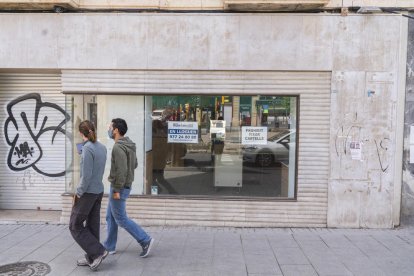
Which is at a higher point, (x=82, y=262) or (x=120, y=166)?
(x=120, y=166)

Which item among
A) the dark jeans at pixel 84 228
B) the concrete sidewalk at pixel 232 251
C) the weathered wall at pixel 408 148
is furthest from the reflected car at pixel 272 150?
the dark jeans at pixel 84 228

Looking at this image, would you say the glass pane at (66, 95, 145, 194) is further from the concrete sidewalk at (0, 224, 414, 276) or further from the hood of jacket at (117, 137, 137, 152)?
the hood of jacket at (117, 137, 137, 152)

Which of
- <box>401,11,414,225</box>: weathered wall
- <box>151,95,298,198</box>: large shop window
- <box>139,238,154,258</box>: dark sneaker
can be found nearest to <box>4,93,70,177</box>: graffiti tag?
<box>151,95,298,198</box>: large shop window

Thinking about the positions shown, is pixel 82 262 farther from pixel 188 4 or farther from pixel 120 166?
pixel 188 4

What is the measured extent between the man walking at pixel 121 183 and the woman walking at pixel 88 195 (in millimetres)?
204

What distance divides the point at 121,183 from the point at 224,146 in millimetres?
2548

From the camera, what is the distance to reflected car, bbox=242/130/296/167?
24.2 ft

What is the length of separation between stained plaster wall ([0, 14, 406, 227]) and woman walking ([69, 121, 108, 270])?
2.39 m

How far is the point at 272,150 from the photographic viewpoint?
7430mm

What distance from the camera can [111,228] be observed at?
18.7 feet

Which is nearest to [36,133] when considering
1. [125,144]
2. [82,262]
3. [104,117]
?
[104,117]

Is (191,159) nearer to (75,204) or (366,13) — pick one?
(75,204)

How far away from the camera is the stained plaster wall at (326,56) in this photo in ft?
23.1

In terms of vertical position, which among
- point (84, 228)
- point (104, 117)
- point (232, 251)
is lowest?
point (232, 251)
